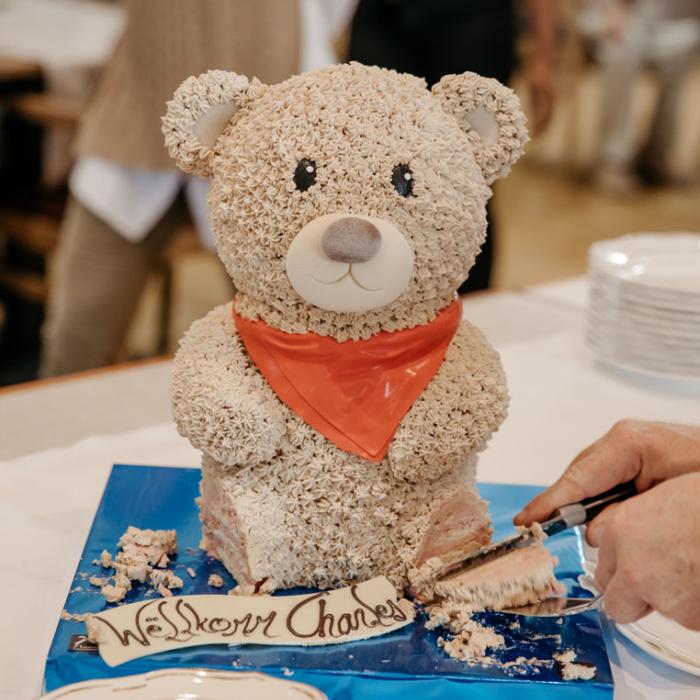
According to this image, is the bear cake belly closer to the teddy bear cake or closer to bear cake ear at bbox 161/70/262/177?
the teddy bear cake

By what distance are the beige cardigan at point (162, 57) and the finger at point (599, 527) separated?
1083 millimetres

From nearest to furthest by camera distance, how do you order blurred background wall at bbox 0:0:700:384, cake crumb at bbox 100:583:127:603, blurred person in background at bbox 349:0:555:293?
cake crumb at bbox 100:583:127:603, blurred person in background at bbox 349:0:555:293, blurred background wall at bbox 0:0:700:384

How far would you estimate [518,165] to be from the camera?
446cm

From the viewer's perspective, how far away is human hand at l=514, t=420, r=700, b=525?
758 millimetres

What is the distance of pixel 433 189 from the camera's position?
664 mm

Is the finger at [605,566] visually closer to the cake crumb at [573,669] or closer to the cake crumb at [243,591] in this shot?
the cake crumb at [573,669]

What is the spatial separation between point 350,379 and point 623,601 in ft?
0.77

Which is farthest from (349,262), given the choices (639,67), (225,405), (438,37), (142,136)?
(639,67)

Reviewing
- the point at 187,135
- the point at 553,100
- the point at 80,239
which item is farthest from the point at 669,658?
the point at 553,100

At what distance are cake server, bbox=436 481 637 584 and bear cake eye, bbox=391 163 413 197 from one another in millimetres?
254

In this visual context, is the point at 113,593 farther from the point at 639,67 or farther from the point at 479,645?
the point at 639,67

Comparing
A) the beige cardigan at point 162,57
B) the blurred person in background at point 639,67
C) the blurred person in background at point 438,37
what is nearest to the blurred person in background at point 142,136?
the beige cardigan at point 162,57

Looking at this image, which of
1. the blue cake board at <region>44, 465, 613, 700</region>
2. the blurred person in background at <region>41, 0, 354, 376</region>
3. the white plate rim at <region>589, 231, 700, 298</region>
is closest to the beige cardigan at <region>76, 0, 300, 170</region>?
the blurred person in background at <region>41, 0, 354, 376</region>

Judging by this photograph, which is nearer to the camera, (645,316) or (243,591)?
(243,591)
